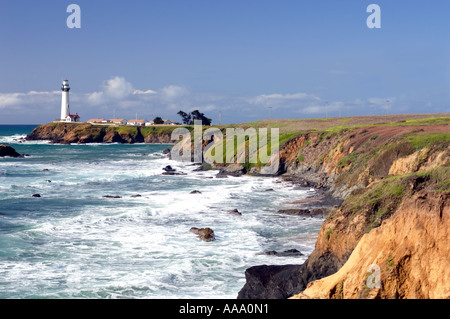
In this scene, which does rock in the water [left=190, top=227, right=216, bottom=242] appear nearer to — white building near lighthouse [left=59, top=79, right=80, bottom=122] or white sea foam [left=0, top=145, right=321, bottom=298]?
white sea foam [left=0, top=145, right=321, bottom=298]

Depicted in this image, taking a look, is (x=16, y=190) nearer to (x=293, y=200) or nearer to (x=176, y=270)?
(x=293, y=200)

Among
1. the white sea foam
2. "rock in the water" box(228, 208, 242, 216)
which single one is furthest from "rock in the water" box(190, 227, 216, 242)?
"rock in the water" box(228, 208, 242, 216)

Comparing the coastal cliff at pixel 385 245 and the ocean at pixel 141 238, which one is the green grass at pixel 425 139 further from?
the ocean at pixel 141 238

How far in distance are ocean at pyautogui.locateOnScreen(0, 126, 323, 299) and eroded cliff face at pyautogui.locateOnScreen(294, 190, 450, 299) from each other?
7222mm

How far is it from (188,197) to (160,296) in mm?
25395

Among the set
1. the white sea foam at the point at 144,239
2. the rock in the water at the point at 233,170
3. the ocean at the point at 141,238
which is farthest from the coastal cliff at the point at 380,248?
the rock in the water at the point at 233,170

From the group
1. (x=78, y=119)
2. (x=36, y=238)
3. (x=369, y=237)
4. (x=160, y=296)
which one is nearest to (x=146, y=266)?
(x=160, y=296)

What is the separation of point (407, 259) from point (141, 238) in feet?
61.6

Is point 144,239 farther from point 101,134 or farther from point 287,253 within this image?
point 101,134

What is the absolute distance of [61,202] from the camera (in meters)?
43.4

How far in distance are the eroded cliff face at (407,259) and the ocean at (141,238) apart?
722 cm

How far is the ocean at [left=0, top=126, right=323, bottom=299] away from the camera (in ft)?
70.0

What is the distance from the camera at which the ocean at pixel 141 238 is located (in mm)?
21328

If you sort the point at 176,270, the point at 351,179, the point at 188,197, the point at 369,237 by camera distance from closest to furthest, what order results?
1. the point at 369,237
2. the point at 176,270
3. the point at 351,179
4. the point at 188,197
